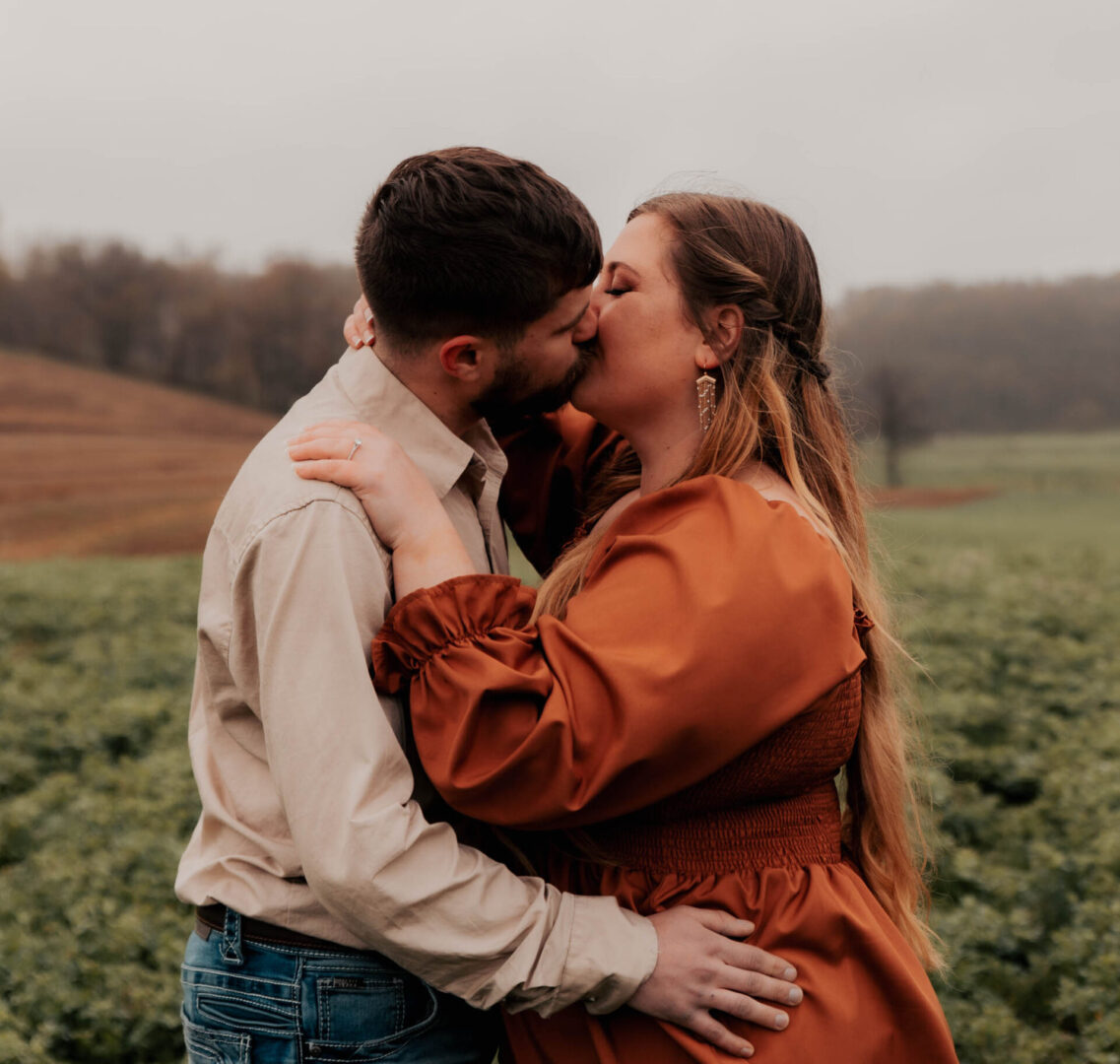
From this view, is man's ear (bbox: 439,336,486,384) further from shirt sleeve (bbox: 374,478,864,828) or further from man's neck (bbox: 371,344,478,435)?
shirt sleeve (bbox: 374,478,864,828)

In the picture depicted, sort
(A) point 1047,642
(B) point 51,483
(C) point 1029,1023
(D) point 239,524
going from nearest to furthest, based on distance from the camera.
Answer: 1. (D) point 239,524
2. (C) point 1029,1023
3. (A) point 1047,642
4. (B) point 51,483

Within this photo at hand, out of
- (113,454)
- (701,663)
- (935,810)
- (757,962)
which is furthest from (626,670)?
(113,454)

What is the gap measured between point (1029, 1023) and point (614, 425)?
265 cm

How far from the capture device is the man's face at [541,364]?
2031mm

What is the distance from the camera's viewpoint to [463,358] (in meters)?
2.01

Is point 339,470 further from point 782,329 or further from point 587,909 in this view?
point 782,329

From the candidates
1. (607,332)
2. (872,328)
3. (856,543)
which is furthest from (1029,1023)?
(872,328)

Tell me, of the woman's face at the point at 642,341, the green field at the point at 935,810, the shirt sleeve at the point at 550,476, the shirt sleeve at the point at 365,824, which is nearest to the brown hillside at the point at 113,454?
the green field at the point at 935,810

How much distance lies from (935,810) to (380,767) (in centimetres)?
397

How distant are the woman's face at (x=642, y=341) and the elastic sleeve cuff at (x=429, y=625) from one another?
0.61 metres

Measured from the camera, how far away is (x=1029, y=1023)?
12.0 feet

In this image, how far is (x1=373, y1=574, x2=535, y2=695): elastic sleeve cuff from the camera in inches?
68.7

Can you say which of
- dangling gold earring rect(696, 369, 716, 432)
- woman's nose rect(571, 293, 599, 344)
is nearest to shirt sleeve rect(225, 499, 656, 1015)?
woman's nose rect(571, 293, 599, 344)

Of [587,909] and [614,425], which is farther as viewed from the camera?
[614,425]
